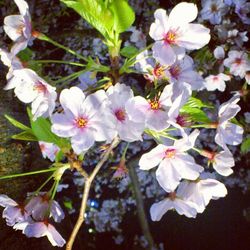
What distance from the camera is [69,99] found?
953 mm

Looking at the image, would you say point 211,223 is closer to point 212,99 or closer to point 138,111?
point 212,99

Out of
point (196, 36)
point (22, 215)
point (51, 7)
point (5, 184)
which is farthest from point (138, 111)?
point (51, 7)

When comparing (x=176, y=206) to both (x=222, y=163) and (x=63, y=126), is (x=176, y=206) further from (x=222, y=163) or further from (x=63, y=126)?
(x=63, y=126)

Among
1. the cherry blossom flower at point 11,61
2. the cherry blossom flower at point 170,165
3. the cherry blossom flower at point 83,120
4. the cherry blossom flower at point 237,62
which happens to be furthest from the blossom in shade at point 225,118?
the cherry blossom flower at point 237,62

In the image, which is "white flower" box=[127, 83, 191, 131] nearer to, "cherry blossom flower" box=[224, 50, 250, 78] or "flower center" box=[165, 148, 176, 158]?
"flower center" box=[165, 148, 176, 158]

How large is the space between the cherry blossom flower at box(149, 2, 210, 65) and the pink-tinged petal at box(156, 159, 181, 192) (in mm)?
299

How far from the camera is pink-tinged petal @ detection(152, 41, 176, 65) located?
958 mm

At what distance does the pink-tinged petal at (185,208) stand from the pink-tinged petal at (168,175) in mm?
142

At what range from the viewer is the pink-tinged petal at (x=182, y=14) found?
1015 millimetres

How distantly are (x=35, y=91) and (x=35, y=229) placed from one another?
1.25 feet

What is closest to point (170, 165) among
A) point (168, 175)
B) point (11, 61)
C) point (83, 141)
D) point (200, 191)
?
point (168, 175)

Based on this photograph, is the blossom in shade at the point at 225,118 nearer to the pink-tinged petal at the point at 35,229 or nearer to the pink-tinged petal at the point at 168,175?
the pink-tinged petal at the point at 168,175

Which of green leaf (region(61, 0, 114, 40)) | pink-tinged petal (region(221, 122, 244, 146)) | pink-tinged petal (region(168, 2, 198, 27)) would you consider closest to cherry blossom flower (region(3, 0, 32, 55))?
green leaf (region(61, 0, 114, 40))

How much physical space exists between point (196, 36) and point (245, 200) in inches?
113
